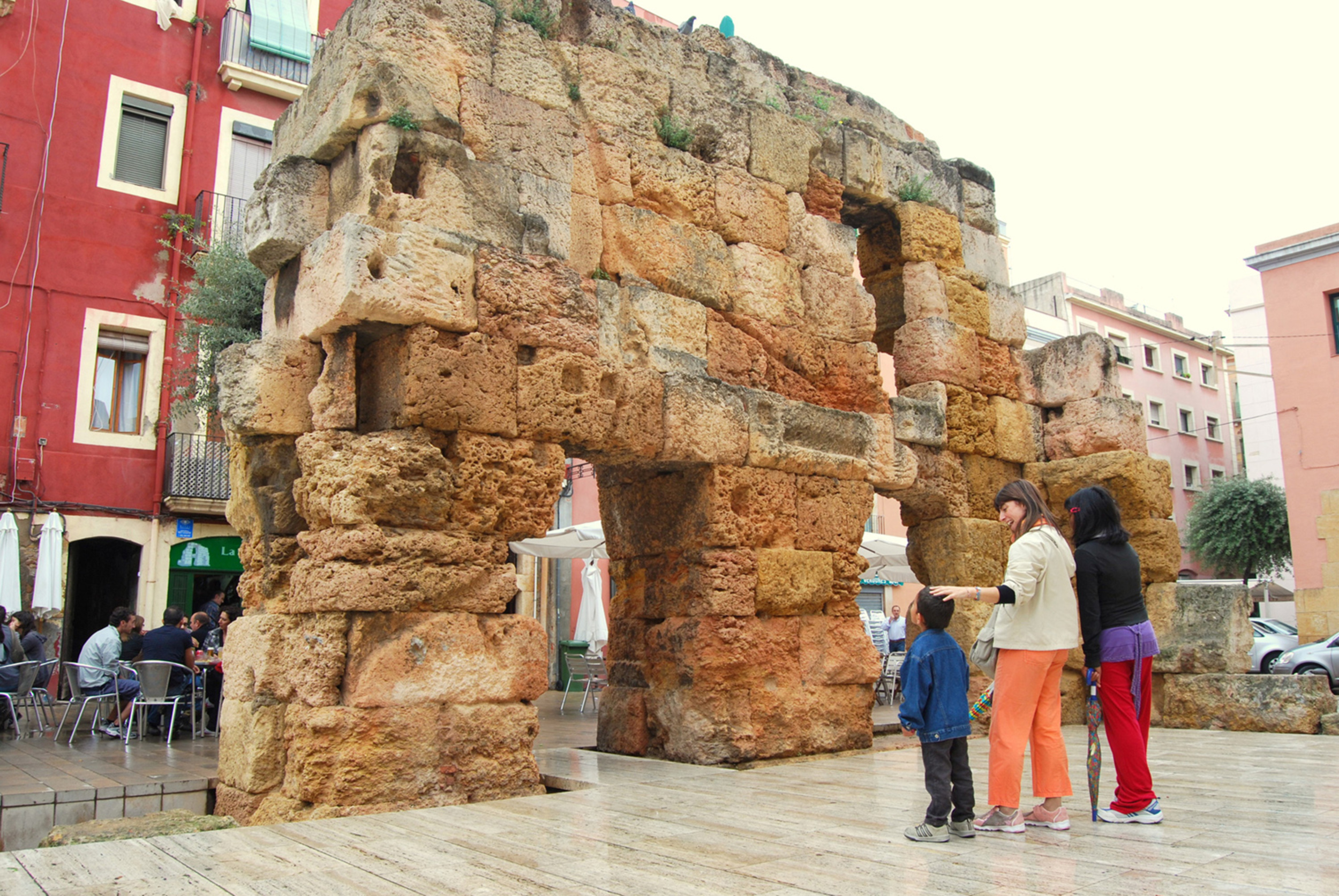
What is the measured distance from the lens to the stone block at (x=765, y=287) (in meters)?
6.75

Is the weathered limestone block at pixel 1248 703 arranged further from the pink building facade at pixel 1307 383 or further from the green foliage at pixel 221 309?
the pink building facade at pixel 1307 383

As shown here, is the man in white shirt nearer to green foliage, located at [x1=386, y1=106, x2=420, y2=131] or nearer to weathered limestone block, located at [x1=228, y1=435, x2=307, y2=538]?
weathered limestone block, located at [x1=228, y1=435, x2=307, y2=538]

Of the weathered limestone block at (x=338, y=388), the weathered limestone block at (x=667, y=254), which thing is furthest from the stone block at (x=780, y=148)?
the weathered limestone block at (x=338, y=388)

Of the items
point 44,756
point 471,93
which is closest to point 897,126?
point 471,93

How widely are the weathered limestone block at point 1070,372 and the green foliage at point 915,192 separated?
1.60 metres

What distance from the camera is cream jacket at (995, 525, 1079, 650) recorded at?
13.4ft

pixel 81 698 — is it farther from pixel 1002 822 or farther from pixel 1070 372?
pixel 1070 372

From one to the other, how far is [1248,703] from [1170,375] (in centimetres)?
2634

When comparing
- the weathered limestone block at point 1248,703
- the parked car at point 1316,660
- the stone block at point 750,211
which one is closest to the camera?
the stone block at point 750,211

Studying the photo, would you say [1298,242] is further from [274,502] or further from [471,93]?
[274,502]

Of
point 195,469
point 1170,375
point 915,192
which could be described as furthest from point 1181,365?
point 195,469

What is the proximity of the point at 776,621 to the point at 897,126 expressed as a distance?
460 cm

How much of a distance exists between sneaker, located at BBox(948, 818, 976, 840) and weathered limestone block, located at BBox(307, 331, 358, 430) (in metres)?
3.29

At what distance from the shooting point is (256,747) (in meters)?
4.89
